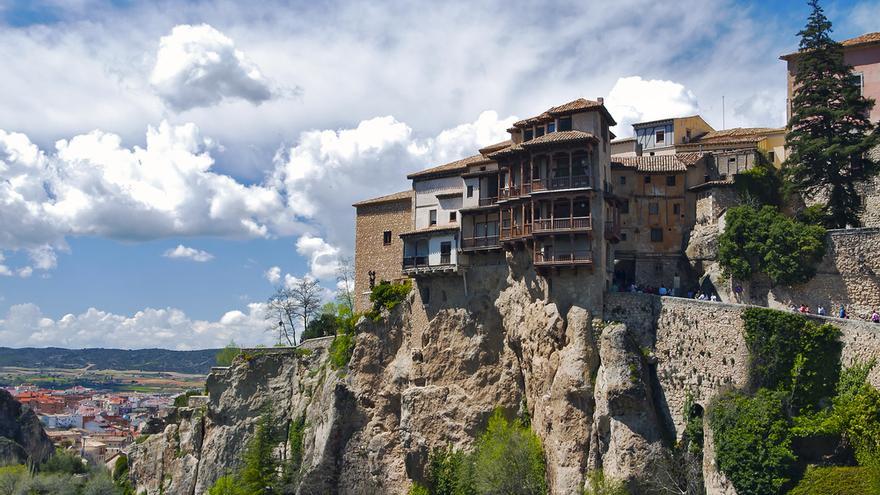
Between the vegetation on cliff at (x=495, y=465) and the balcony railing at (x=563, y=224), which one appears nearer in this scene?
the vegetation on cliff at (x=495, y=465)

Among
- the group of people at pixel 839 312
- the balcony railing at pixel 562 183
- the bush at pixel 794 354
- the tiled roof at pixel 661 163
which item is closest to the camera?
the bush at pixel 794 354

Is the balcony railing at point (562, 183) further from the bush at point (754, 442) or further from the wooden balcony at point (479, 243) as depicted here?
the bush at point (754, 442)

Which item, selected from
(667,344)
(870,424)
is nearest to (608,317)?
(667,344)

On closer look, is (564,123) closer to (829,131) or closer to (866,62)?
(829,131)

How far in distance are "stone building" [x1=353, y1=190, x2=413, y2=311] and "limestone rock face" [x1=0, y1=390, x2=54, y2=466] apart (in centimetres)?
5597

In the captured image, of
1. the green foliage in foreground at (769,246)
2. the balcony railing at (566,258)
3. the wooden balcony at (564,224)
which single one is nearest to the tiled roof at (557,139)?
the wooden balcony at (564,224)

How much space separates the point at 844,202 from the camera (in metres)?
52.0

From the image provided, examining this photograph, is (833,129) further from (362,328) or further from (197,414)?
(197,414)

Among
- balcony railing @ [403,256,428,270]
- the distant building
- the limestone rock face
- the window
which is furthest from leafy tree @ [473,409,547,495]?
the limestone rock face

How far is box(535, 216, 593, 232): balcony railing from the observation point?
4991cm

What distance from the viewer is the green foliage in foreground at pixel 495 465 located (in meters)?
48.9

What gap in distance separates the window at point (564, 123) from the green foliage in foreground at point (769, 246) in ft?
34.8

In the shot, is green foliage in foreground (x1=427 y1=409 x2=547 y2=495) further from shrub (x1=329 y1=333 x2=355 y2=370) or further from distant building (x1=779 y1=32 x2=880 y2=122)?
distant building (x1=779 y1=32 x2=880 y2=122)

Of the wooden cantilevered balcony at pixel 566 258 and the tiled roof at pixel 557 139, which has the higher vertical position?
the tiled roof at pixel 557 139
